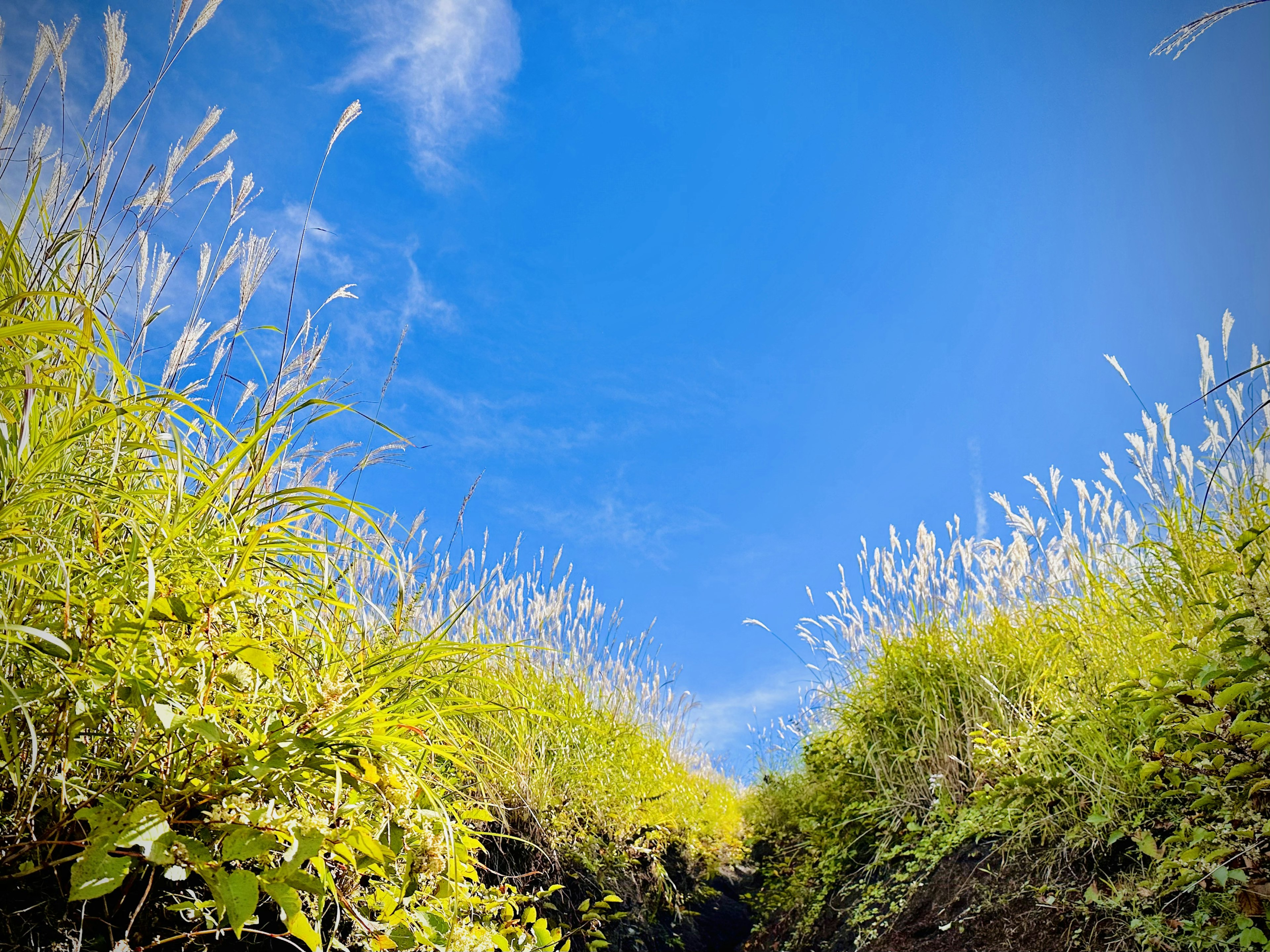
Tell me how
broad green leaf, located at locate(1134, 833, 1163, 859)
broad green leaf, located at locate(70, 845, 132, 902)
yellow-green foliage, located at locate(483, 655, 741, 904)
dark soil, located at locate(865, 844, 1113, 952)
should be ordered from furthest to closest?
yellow-green foliage, located at locate(483, 655, 741, 904) < dark soil, located at locate(865, 844, 1113, 952) < broad green leaf, located at locate(1134, 833, 1163, 859) < broad green leaf, located at locate(70, 845, 132, 902)

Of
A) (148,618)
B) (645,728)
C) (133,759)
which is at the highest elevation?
(645,728)

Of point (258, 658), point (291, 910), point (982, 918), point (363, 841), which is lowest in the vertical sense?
point (291, 910)

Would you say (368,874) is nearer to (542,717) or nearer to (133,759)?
(133,759)

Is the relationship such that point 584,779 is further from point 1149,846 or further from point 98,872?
point 98,872

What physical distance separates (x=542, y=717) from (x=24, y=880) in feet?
7.95

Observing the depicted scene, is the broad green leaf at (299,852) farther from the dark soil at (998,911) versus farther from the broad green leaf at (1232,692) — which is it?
the dark soil at (998,911)

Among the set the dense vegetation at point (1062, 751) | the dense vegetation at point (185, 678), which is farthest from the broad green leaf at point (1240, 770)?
the dense vegetation at point (185, 678)

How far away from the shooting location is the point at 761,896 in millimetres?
4848

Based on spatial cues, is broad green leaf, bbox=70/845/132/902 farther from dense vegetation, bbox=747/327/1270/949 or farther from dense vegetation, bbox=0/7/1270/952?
dense vegetation, bbox=747/327/1270/949

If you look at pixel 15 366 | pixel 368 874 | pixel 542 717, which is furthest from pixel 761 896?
pixel 15 366

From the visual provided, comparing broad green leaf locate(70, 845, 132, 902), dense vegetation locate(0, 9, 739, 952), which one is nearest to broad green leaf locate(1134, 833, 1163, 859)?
dense vegetation locate(0, 9, 739, 952)

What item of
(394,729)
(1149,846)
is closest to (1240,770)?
(1149,846)

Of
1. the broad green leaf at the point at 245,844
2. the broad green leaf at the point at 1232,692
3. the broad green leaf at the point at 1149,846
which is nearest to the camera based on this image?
the broad green leaf at the point at 245,844

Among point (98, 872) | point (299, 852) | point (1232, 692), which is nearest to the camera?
point (98, 872)
